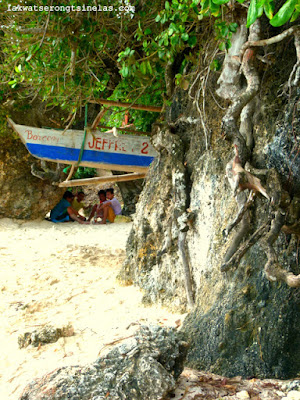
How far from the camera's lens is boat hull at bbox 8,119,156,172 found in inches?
249

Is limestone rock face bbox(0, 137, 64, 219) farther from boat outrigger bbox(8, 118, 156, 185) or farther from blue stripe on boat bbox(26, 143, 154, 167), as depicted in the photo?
blue stripe on boat bbox(26, 143, 154, 167)

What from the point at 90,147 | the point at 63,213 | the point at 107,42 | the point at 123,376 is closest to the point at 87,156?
the point at 90,147

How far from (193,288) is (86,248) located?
3791 mm

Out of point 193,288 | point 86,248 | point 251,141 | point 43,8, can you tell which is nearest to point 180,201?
point 193,288

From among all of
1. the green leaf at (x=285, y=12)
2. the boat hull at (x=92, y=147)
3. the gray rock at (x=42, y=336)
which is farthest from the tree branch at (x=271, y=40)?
the boat hull at (x=92, y=147)

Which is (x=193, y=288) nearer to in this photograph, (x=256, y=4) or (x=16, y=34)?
(x=256, y=4)

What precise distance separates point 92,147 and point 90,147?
3 centimetres

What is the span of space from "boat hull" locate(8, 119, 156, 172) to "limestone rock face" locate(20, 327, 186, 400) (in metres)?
4.22

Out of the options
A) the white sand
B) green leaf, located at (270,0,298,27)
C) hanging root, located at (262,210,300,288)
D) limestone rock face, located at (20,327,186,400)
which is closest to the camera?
green leaf, located at (270,0,298,27)

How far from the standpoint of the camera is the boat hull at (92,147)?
20.7 ft

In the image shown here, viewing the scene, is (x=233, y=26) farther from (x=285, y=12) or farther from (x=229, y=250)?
(x=285, y=12)

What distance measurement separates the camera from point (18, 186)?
9.91m

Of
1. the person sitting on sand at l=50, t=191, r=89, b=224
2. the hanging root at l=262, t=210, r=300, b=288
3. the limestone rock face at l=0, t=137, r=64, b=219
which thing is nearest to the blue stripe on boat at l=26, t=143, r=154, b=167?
the limestone rock face at l=0, t=137, r=64, b=219

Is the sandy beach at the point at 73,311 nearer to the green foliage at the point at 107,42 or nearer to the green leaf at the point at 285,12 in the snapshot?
the green leaf at the point at 285,12
